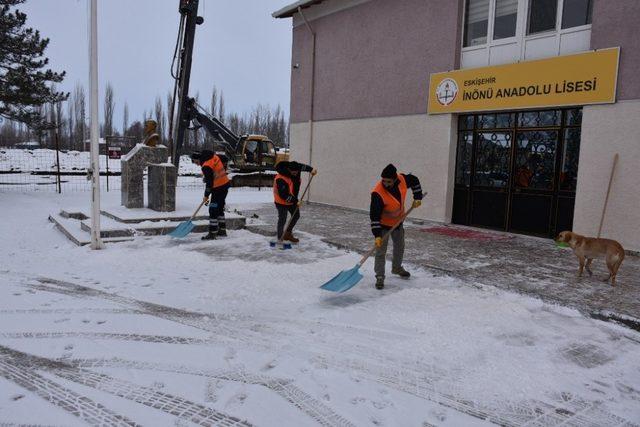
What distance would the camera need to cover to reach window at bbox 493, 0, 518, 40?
10023mm

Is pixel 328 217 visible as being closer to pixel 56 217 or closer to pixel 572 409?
pixel 56 217

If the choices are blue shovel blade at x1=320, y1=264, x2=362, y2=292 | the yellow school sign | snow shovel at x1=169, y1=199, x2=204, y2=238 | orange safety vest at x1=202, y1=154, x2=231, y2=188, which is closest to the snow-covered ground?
blue shovel blade at x1=320, y1=264, x2=362, y2=292

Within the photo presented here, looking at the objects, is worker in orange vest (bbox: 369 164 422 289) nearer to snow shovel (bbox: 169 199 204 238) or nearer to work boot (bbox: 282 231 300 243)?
work boot (bbox: 282 231 300 243)

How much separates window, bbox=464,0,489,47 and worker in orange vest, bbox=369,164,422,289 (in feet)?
19.7

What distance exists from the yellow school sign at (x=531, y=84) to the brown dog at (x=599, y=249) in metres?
3.44

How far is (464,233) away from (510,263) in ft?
9.08

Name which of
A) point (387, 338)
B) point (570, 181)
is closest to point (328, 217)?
point (570, 181)

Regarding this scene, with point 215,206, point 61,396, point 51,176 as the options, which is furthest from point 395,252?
point 51,176

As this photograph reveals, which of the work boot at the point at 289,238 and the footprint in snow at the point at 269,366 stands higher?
the work boot at the point at 289,238

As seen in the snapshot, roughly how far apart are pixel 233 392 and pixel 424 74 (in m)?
9.85

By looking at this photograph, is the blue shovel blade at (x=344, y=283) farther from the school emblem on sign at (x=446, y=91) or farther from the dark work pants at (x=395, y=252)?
the school emblem on sign at (x=446, y=91)

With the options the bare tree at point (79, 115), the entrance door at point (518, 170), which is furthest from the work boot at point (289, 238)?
the bare tree at point (79, 115)

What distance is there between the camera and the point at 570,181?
30.2 feet

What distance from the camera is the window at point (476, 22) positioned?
1058 cm
